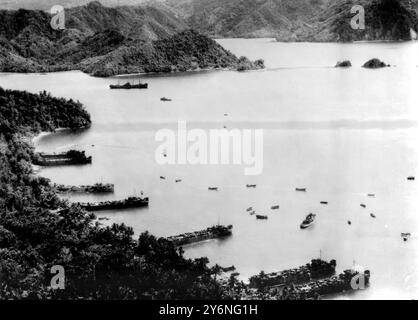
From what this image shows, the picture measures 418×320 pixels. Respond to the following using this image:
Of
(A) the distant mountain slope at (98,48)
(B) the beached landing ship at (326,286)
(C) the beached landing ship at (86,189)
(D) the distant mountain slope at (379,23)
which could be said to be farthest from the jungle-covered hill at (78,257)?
(D) the distant mountain slope at (379,23)

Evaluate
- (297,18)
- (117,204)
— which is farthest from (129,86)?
(297,18)

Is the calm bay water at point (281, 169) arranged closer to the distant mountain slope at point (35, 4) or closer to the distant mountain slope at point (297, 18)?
the distant mountain slope at point (35, 4)

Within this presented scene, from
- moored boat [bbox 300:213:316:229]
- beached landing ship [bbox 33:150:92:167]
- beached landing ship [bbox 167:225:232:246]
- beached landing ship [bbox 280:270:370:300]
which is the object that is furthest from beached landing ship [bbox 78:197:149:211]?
beached landing ship [bbox 280:270:370:300]

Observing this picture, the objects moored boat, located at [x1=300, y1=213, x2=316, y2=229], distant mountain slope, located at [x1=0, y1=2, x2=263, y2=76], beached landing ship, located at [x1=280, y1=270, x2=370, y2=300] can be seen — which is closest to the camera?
beached landing ship, located at [x1=280, y1=270, x2=370, y2=300]

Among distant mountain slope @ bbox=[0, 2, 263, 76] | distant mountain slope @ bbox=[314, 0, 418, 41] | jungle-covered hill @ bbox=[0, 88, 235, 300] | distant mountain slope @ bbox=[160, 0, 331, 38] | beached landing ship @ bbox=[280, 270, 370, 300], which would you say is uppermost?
distant mountain slope @ bbox=[160, 0, 331, 38]

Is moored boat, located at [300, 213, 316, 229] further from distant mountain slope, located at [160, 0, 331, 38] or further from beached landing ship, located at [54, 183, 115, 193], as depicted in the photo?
distant mountain slope, located at [160, 0, 331, 38]

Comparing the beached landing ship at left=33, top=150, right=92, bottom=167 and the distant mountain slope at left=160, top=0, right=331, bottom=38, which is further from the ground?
the distant mountain slope at left=160, top=0, right=331, bottom=38
